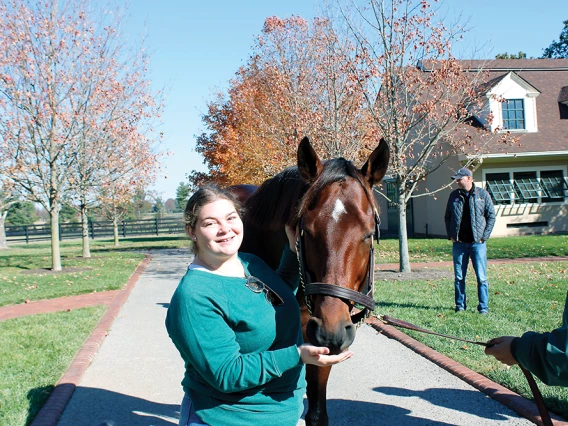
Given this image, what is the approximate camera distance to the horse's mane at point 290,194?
2.42m

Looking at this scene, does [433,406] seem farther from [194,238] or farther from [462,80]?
[462,80]

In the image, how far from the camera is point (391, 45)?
1047cm

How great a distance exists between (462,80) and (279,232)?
9036 millimetres

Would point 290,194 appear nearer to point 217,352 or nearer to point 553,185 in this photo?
point 217,352

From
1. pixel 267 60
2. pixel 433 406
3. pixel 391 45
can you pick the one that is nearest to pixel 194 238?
pixel 433 406

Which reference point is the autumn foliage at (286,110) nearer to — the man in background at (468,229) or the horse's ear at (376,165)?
the man in background at (468,229)

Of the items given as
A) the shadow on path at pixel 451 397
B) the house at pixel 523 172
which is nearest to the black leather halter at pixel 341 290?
the shadow on path at pixel 451 397

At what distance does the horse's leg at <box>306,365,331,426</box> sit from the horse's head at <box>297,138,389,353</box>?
2.73 ft

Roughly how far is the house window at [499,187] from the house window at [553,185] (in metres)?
1.51

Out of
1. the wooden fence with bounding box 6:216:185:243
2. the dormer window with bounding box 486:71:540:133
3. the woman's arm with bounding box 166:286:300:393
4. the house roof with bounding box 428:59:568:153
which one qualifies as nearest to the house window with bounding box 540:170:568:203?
the house roof with bounding box 428:59:568:153

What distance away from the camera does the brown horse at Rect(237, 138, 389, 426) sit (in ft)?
6.62

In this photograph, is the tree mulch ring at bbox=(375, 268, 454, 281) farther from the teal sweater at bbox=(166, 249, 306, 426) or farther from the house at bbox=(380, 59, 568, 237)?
the teal sweater at bbox=(166, 249, 306, 426)

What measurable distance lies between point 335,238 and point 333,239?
0.01m

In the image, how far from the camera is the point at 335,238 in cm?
221
